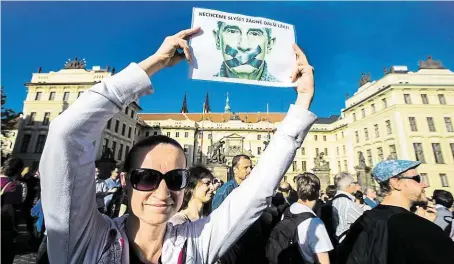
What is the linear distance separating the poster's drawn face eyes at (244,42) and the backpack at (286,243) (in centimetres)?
216

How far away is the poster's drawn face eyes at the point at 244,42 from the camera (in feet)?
→ 5.36

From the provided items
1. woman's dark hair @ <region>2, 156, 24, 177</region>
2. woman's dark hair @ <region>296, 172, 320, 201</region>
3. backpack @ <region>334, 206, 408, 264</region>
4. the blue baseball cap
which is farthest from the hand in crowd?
woman's dark hair @ <region>2, 156, 24, 177</region>

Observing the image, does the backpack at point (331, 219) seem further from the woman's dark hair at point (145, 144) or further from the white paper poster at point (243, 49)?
the woman's dark hair at point (145, 144)

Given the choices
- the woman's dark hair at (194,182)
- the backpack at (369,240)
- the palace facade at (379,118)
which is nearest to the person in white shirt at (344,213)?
the backpack at (369,240)

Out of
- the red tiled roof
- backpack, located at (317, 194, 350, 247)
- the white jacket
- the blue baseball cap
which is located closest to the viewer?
the white jacket

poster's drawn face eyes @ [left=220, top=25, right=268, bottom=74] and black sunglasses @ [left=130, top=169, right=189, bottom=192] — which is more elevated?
poster's drawn face eyes @ [left=220, top=25, right=268, bottom=74]

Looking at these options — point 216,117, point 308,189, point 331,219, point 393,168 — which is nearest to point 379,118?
point 216,117

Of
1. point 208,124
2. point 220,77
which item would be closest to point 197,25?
point 220,77

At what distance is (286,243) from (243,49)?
7.77 feet

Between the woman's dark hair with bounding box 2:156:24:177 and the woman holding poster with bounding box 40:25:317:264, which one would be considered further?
the woman's dark hair with bounding box 2:156:24:177

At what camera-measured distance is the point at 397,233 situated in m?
1.87

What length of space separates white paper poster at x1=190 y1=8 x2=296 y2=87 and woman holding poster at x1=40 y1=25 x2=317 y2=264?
147mm

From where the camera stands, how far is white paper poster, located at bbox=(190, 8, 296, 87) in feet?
5.12

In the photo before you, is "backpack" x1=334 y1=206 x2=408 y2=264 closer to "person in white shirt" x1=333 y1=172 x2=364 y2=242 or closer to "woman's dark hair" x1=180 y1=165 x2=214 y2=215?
"person in white shirt" x1=333 y1=172 x2=364 y2=242
